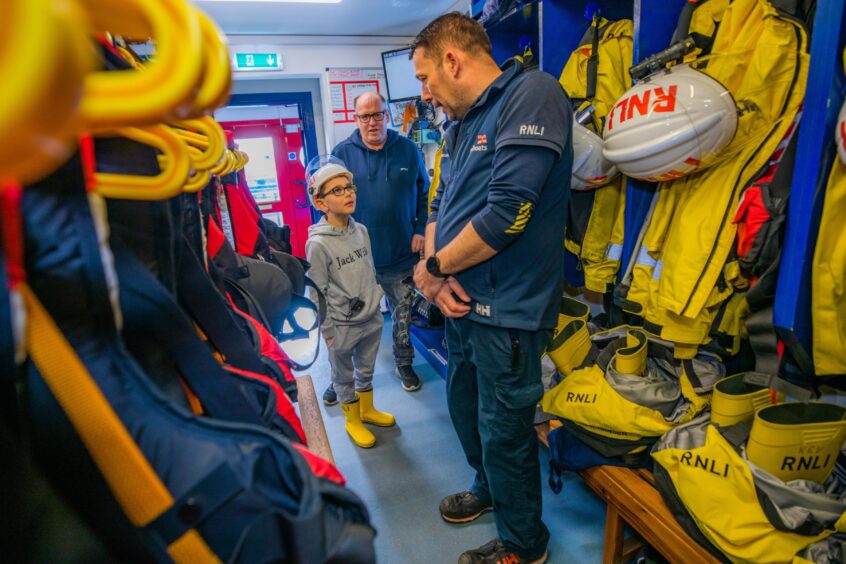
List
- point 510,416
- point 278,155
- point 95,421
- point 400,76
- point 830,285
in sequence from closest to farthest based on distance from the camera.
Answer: point 95,421 < point 830,285 < point 510,416 < point 400,76 < point 278,155

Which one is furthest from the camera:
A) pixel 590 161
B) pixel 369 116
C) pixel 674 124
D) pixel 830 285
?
pixel 369 116

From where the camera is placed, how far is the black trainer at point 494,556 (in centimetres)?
167

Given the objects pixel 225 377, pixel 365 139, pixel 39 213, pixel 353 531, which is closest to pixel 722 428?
pixel 353 531

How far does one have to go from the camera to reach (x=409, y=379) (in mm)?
3215

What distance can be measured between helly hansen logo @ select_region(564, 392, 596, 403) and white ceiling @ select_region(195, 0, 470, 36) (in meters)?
3.50

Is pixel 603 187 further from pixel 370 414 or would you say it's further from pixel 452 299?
pixel 370 414

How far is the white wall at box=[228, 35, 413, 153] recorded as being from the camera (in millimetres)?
4438

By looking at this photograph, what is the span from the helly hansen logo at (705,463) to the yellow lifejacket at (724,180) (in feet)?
1.44

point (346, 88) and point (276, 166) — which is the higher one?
point (346, 88)

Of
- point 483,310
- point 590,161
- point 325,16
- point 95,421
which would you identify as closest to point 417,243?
point 590,161

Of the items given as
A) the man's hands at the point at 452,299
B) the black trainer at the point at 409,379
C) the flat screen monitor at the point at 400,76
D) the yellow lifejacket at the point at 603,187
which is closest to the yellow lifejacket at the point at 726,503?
the man's hands at the point at 452,299

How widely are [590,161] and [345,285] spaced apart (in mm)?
1330

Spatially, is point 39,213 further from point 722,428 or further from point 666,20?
point 666,20

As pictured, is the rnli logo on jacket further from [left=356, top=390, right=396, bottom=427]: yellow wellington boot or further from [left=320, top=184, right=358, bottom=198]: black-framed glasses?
[left=356, top=390, right=396, bottom=427]: yellow wellington boot
